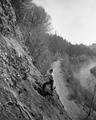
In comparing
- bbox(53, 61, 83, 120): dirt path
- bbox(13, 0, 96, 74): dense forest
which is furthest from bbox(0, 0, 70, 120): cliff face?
bbox(53, 61, 83, 120): dirt path

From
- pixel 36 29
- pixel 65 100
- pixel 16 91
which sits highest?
pixel 36 29

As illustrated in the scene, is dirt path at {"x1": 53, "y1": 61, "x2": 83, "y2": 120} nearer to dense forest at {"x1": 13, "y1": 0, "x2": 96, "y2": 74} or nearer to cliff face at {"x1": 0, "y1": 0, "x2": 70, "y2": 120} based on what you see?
dense forest at {"x1": 13, "y1": 0, "x2": 96, "y2": 74}

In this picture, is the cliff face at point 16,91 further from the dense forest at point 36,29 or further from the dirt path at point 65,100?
the dirt path at point 65,100

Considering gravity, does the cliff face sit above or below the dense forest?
below

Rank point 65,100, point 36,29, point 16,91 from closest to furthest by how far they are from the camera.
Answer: point 16,91, point 65,100, point 36,29

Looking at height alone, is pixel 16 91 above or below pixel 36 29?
below

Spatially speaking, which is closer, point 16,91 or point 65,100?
point 16,91

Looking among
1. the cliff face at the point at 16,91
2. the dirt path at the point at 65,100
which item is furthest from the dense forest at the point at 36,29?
the cliff face at the point at 16,91

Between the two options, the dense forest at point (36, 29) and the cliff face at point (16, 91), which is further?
the dense forest at point (36, 29)

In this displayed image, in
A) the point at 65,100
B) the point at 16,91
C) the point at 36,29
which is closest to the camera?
the point at 16,91

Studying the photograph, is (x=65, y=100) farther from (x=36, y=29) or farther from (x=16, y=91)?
(x=16, y=91)

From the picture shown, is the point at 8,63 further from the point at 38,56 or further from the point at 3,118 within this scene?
the point at 38,56

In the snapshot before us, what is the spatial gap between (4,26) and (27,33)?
12.1 metres

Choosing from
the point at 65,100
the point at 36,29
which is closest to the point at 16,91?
the point at 65,100
